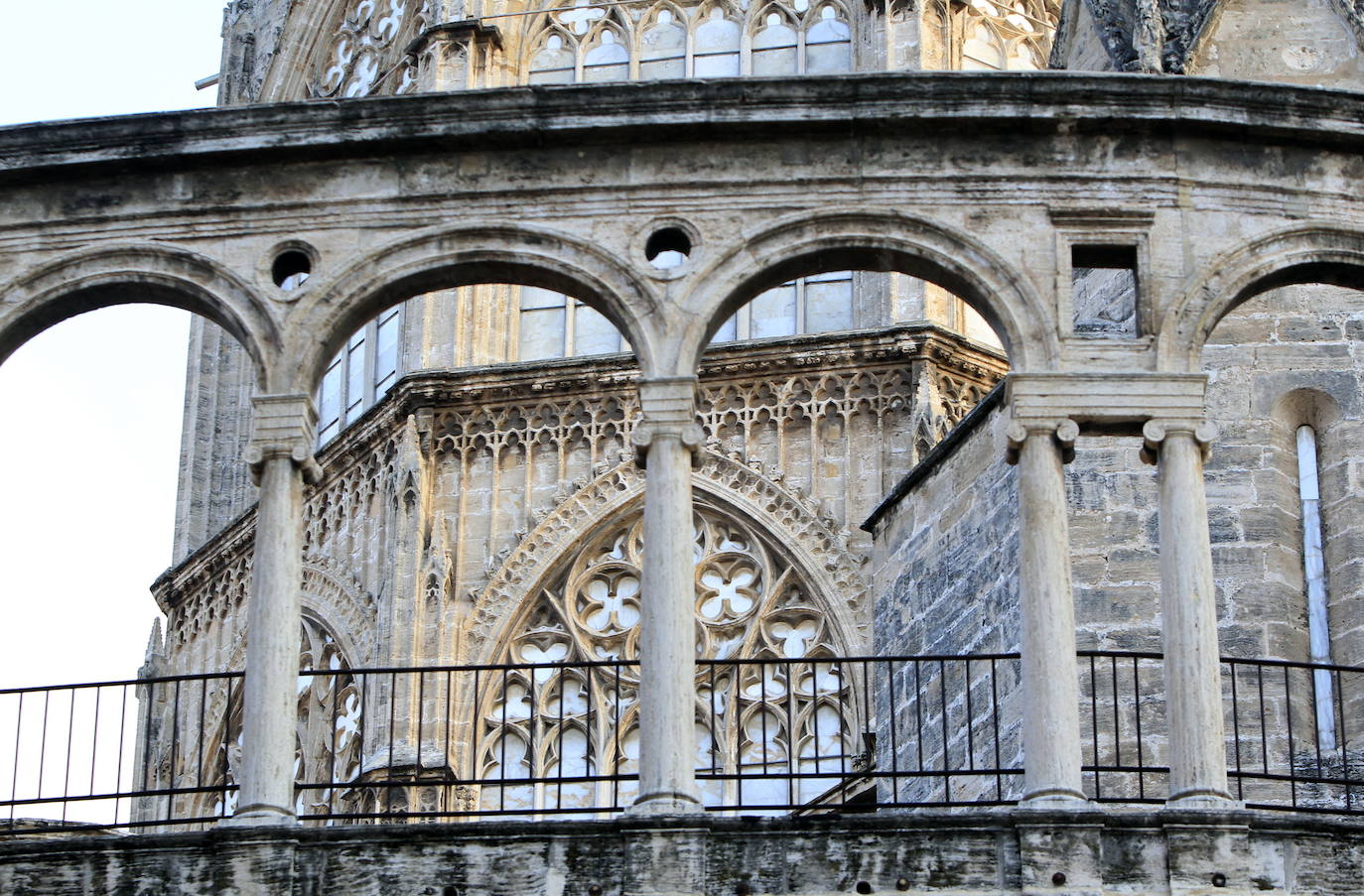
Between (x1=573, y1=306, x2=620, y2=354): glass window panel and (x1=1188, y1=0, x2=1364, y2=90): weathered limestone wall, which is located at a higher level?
(x1=573, y1=306, x2=620, y2=354): glass window panel

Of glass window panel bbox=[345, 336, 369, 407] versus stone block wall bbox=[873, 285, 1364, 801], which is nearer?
stone block wall bbox=[873, 285, 1364, 801]

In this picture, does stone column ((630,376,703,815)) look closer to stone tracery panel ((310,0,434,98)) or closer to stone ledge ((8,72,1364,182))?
stone ledge ((8,72,1364,182))

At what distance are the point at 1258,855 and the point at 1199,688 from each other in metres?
0.95

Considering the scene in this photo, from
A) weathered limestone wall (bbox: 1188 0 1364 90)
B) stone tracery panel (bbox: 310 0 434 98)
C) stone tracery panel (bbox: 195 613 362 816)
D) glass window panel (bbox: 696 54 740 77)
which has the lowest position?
stone tracery panel (bbox: 195 613 362 816)

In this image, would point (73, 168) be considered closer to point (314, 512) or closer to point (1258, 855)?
point (1258, 855)

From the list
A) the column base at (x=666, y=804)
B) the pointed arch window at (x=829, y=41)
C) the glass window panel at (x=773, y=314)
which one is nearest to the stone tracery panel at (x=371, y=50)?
the pointed arch window at (x=829, y=41)

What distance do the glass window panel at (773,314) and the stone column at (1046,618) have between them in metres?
15.0

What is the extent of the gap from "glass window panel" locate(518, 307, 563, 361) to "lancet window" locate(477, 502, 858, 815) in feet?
6.82

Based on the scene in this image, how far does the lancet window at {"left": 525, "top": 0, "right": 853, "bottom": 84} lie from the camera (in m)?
36.9

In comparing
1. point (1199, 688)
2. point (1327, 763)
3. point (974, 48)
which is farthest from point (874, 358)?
point (1199, 688)

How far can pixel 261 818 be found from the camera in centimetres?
2008

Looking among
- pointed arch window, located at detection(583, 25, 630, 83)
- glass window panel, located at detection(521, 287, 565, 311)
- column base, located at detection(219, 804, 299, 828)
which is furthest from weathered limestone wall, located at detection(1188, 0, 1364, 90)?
pointed arch window, located at detection(583, 25, 630, 83)

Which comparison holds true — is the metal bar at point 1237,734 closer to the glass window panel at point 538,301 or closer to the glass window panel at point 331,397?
the glass window panel at point 538,301

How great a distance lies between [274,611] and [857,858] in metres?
3.49
